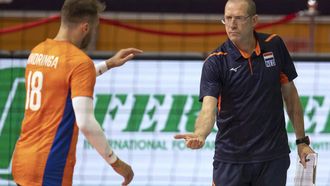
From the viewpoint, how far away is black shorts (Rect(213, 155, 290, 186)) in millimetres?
5312

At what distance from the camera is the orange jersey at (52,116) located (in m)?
4.39

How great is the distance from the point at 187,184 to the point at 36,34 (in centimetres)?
410

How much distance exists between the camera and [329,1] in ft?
34.1

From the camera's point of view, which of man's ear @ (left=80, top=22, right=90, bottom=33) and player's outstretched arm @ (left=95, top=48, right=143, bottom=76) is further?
player's outstretched arm @ (left=95, top=48, right=143, bottom=76)

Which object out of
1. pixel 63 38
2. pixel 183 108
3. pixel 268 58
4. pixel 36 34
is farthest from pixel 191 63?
pixel 36 34

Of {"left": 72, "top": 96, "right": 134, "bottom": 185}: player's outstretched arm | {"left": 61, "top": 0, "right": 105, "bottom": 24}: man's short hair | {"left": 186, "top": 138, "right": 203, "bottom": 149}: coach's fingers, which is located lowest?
{"left": 186, "top": 138, "right": 203, "bottom": 149}: coach's fingers

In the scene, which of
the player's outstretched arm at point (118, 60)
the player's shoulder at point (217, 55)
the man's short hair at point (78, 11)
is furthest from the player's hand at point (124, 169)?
the player's shoulder at point (217, 55)

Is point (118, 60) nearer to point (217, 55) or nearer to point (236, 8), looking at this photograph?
point (217, 55)

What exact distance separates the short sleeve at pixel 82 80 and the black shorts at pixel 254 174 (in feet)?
4.31

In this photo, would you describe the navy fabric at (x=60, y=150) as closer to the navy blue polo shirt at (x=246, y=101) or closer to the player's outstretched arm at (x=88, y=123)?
the player's outstretched arm at (x=88, y=123)

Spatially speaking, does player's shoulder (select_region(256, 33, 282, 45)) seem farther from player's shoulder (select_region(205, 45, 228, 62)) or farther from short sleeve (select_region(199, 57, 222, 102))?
short sleeve (select_region(199, 57, 222, 102))

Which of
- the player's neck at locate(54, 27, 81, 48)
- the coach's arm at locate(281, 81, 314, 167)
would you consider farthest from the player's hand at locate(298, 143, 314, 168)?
the player's neck at locate(54, 27, 81, 48)

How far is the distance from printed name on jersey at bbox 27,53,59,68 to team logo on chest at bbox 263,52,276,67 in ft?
4.86

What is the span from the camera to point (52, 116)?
14.4 ft
